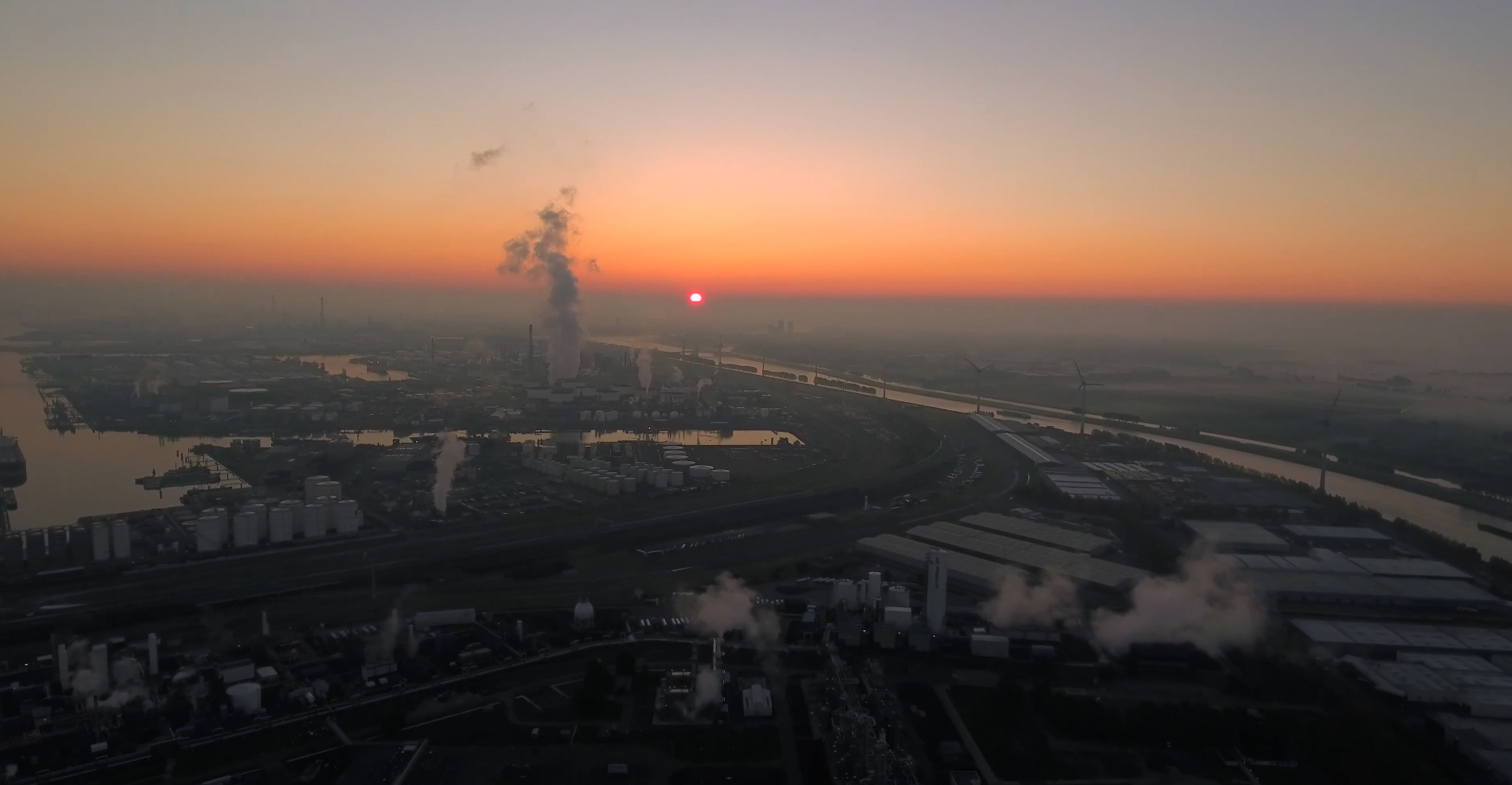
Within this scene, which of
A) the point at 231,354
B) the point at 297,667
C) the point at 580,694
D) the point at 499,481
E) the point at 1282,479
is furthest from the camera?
the point at 231,354

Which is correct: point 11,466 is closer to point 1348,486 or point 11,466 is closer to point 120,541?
point 120,541

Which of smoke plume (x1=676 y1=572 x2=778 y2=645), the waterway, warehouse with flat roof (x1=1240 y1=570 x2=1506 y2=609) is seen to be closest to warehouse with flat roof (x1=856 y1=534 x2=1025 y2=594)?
smoke plume (x1=676 y1=572 x2=778 y2=645)

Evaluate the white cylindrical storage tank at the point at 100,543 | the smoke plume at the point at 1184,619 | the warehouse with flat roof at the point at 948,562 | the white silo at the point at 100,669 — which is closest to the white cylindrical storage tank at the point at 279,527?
the white cylindrical storage tank at the point at 100,543

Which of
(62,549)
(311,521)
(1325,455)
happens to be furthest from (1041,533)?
(62,549)

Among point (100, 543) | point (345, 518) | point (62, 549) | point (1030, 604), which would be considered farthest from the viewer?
point (345, 518)

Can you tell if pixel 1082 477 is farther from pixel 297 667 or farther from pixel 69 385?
pixel 69 385

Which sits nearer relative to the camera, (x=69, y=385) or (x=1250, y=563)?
(x=1250, y=563)

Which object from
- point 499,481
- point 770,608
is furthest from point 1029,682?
point 499,481
